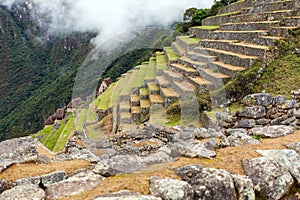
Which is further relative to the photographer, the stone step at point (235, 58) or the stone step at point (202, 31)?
the stone step at point (202, 31)

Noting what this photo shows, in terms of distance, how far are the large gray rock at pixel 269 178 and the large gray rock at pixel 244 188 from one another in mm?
74

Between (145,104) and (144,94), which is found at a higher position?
(144,94)

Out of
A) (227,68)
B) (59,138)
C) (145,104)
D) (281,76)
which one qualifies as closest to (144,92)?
(145,104)

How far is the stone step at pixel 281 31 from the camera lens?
879 centimetres

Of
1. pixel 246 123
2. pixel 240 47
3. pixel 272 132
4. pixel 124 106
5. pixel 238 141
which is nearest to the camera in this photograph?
pixel 238 141

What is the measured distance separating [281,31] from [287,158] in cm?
786

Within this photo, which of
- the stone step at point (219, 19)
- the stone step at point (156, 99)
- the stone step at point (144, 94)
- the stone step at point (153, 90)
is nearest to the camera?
the stone step at point (156, 99)

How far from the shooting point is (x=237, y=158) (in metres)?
2.50

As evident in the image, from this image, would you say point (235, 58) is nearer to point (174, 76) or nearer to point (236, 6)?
point (174, 76)

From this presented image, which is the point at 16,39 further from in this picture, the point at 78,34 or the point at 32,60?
the point at 78,34

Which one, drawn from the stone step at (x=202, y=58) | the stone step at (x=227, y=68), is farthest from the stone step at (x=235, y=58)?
the stone step at (x=202, y=58)

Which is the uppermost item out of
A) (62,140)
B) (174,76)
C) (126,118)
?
(174,76)

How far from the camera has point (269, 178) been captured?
6.95 feet

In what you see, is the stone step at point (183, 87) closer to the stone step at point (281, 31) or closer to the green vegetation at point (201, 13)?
the stone step at point (281, 31)
